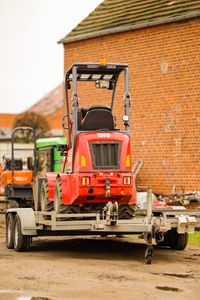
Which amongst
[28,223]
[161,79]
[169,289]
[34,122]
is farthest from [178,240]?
[34,122]

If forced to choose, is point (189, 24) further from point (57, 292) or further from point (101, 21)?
point (57, 292)

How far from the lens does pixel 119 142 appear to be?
15.8 m

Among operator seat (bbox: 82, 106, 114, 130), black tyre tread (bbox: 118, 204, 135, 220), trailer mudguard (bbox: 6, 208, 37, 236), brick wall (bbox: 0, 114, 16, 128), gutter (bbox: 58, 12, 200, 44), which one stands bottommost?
trailer mudguard (bbox: 6, 208, 37, 236)

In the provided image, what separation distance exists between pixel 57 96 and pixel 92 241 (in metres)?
70.7

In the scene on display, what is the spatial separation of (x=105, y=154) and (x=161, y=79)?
11.3 meters

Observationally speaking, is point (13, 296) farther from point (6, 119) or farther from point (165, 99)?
point (6, 119)

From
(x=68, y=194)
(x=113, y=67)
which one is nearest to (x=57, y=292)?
(x=68, y=194)

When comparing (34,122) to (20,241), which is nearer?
(20,241)

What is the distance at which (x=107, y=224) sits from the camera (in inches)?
588

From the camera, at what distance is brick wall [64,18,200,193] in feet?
83.5

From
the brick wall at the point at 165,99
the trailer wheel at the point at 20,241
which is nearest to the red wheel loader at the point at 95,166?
the trailer wheel at the point at 20,241

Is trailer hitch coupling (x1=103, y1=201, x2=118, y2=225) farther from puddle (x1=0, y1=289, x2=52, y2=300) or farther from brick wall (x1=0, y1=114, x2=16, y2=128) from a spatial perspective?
brick wall (x1=0, y1=114, x2=16, y2=128)

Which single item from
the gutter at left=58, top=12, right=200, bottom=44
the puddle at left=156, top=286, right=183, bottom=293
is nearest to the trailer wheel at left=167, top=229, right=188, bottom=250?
the puddle at left=156, top=286, right=183, bottom=293

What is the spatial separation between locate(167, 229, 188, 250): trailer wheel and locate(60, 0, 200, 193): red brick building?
803 centimetres
